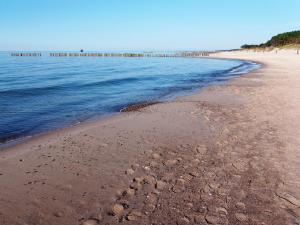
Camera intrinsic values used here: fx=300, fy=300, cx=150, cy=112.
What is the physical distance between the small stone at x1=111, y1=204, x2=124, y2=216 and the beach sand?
0.05ft

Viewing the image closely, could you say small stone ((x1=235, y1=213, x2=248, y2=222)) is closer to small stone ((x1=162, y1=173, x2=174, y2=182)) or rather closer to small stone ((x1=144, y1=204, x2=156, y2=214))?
small stone ((x1=144, y1=204, x2=156, y2=214))

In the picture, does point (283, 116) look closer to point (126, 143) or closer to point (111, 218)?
point (126, 143)

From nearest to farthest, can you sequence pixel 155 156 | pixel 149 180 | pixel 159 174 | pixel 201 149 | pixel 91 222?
pixel 91 222
pixel 149 180
pixel 159 174
pixel 155 156
pixel 201 149

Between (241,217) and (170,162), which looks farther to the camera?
(170,162)

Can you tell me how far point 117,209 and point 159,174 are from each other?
150cm

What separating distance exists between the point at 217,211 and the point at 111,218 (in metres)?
1.63

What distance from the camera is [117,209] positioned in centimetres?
470

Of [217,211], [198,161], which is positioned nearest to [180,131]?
[198,161]

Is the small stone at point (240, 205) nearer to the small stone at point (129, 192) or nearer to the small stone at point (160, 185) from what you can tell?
the small stone at point (160, 185)

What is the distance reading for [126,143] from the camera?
808 cm

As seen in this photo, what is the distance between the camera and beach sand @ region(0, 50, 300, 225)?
4582 millimetres

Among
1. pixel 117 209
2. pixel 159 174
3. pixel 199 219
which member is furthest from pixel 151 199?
pixel 159 174

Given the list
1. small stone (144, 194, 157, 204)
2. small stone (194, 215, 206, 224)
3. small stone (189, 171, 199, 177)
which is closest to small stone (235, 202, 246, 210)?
small stone (194, 215, 206, 224)

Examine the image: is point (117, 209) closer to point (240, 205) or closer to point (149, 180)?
point (149, 180)
